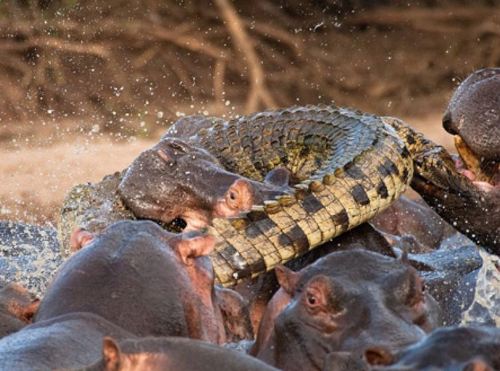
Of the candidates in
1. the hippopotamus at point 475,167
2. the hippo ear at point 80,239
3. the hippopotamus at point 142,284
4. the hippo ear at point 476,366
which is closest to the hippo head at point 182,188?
the hippopotamus at point 475,167

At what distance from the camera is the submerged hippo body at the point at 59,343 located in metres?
2.38

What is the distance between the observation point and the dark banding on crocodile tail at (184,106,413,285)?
448 cm

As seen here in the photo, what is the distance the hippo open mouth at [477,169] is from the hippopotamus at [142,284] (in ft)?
5.85

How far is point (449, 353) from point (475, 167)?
2.74 m

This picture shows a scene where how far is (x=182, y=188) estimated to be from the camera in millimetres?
4641

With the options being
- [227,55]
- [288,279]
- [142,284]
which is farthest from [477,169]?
[227,55]

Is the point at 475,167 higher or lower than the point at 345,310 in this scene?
higher

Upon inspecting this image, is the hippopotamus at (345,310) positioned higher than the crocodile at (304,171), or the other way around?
the crocodile at (304,171)

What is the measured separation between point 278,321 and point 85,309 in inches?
13.9

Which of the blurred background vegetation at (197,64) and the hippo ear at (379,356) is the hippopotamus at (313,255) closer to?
the hippo ear at (379,356)

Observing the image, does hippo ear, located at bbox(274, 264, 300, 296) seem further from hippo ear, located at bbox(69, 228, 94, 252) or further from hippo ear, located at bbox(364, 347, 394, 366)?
hippo ear, located at bbox(364, 347, 394, 366)

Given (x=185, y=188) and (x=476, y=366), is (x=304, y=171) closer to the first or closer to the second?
(x=185, y=188)

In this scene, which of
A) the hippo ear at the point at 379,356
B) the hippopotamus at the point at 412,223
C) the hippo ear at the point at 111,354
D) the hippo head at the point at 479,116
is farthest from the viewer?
Answer: the hippopotamus at the point at 412,223

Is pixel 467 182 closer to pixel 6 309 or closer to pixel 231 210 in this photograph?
pixel 231 210
